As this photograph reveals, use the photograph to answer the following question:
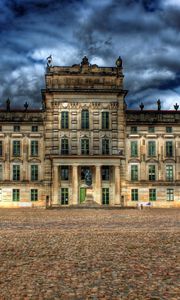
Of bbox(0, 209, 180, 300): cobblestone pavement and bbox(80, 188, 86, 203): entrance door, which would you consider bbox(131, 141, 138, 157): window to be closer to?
bbox(80, 188, 86, 203): entrance door

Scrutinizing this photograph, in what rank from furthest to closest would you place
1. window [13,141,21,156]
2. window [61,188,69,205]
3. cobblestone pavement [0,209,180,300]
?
window [13,141,21,156] < window [61,188,69,205] < cobblestone pavement [0,209,180,300]

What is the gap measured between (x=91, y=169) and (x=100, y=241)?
39.2 m

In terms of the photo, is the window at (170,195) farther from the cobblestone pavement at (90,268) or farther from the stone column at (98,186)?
the cobblestone pavement at (90,268)

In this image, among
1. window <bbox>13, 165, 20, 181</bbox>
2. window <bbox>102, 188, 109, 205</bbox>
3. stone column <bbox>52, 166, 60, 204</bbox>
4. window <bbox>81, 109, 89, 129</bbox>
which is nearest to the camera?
stone column <bbox>52, 166, 60, 204</bbox>

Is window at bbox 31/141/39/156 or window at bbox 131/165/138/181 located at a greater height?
window at bbox 31/141/39/156

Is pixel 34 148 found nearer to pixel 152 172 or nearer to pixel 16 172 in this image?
pixel 16 172

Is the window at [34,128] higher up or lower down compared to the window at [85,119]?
lower down

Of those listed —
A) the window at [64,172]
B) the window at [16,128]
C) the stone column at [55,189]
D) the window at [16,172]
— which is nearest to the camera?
the stone column at [55,189]

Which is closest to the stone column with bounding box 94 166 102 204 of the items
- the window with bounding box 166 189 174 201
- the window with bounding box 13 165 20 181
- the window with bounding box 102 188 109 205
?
the window with bounding box 102 188 109 205

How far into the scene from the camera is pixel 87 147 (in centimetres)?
5544

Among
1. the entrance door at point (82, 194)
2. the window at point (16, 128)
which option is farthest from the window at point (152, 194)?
the window at point (16, 128)

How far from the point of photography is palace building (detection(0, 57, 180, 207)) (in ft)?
180

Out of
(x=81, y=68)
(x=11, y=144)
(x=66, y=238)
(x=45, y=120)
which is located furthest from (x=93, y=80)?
(x=66, y=238)

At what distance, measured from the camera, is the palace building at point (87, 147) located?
5488cm
